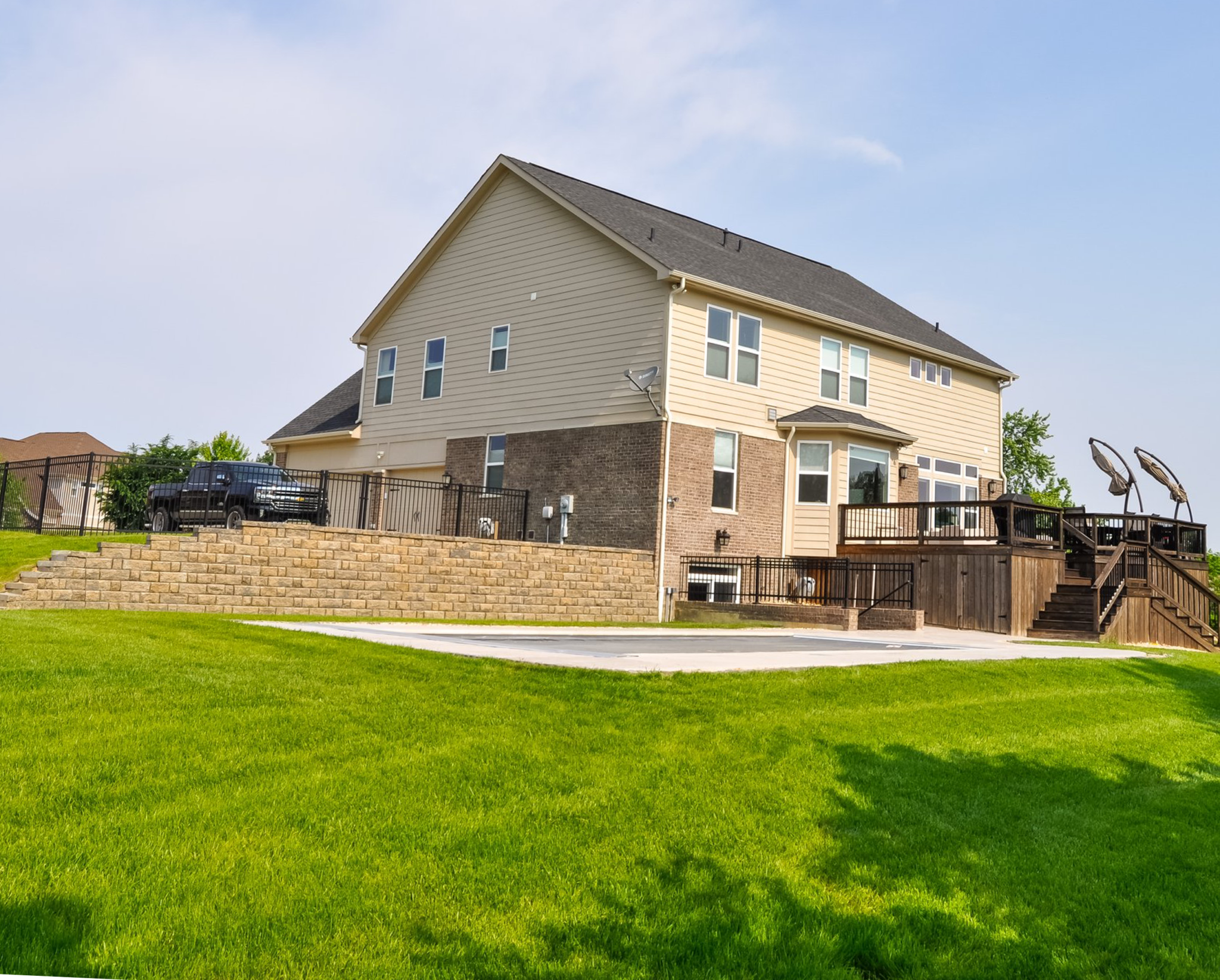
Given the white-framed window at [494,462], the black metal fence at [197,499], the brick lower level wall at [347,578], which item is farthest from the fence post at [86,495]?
the white-framed window at [494,462]

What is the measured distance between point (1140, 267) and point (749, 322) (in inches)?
340

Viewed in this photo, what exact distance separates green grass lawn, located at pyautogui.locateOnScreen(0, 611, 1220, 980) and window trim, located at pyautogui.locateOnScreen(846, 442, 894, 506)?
13.8m

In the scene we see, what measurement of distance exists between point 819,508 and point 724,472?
249 cm

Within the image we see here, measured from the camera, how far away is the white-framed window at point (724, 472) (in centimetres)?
2172

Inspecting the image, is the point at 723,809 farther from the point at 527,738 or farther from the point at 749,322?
the point at 749,322

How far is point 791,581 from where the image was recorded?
22.3 m

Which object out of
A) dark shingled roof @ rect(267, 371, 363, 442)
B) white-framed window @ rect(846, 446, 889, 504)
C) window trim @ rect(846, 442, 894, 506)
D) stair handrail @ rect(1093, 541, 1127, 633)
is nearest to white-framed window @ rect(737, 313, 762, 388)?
window trim @ rect(846, 442, 894, 506)

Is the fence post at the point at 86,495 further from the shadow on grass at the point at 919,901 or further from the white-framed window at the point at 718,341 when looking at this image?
the shadow on grass at the point at 919,901

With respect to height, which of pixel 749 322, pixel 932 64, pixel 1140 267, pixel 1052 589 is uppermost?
pixel 932 64

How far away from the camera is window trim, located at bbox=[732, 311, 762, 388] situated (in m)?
22.3

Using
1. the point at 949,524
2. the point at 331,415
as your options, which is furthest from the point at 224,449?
the point at 949,524

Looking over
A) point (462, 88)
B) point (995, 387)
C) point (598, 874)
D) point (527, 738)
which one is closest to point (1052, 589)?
point (995, 387)

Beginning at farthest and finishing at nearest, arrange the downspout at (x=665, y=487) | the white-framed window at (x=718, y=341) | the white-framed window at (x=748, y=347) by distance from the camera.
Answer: the white-framed window at (x=748, y=347)
the white-framed window at (x=718, y=341)
the downspout at (x=665, y=487)

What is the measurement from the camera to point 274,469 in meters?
20.2
